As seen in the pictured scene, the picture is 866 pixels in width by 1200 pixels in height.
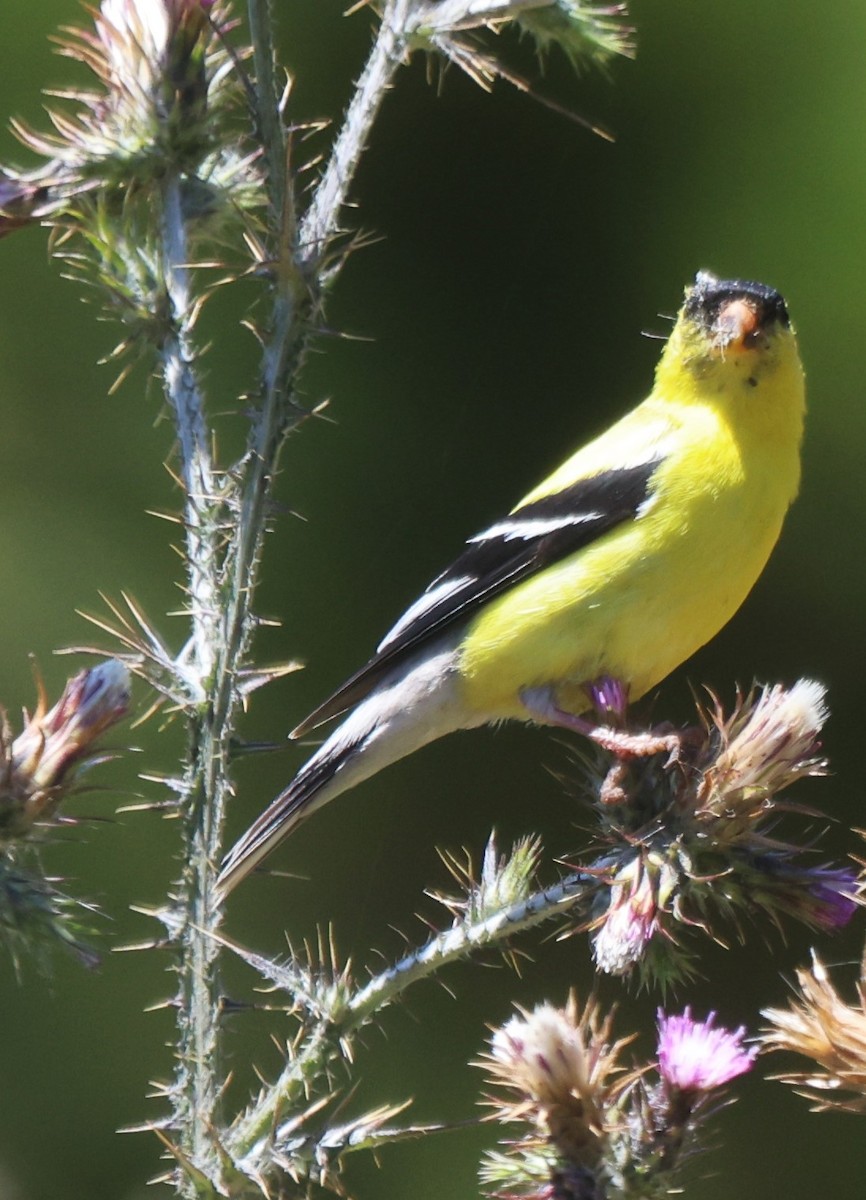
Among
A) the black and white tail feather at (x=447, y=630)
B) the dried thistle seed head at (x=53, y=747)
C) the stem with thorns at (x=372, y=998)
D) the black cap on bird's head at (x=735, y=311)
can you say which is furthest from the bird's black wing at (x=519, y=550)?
the stem with thorns at (x=372, y=998)

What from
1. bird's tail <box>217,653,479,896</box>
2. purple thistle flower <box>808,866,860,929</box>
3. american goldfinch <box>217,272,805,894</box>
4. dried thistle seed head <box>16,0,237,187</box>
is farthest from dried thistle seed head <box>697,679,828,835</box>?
dried thistle seed head <box>16,0,237,187</box>

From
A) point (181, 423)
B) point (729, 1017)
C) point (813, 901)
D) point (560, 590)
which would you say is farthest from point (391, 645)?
point (729, 1017)

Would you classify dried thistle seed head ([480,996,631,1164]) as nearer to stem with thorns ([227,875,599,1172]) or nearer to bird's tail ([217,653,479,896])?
stem with thorns ([227,875,599,1172])

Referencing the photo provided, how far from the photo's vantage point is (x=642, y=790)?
141cm

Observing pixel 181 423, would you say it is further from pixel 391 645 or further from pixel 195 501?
pixel 391 645

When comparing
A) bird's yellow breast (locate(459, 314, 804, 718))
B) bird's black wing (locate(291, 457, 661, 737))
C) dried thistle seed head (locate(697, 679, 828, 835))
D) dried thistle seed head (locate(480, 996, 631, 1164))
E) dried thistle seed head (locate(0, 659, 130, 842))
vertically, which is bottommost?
dried thistle seed head (locate(480, 996, 631, 1164))

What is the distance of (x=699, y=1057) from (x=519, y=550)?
106 cm

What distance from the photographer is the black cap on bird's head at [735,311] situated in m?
2.17

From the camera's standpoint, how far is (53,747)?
4.47 ft

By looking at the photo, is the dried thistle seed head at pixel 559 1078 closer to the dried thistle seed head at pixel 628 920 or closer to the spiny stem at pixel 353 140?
the dried thistle seed head at pixel 628 920

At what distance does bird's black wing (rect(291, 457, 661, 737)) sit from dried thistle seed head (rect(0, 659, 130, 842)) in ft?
1.99

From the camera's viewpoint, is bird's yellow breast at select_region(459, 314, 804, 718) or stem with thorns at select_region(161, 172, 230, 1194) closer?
stem with thorns at select_region(161, 172, 230, 1194)

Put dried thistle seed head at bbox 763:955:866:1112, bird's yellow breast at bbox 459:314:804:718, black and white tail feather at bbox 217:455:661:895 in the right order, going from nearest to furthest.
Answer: dried thistle seed head at bbox 763:955:866:1112, bird's yellow breast at bbox 459:314:804:718, black and white tail feather at bbox 217:455:661:895

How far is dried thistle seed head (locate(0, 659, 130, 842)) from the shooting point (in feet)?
4.40
